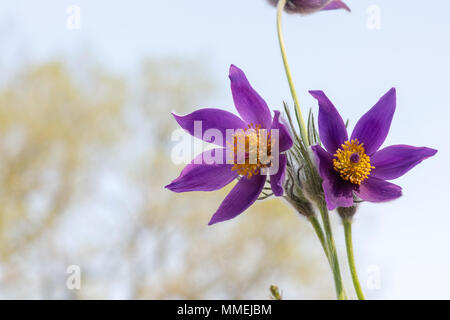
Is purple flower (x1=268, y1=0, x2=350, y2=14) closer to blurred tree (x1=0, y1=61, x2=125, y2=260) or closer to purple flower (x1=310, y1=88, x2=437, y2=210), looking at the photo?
purple flower (x1=310, y1=88, x2=437, y2=210)

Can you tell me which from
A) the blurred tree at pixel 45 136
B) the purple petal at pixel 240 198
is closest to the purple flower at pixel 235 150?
the purple petal at pixel 240 198

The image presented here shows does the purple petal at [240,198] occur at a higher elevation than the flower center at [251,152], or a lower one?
lower

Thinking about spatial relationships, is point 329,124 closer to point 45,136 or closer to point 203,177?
point 203,177

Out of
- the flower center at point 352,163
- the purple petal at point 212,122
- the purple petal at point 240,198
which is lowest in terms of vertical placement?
the purple petal at point 240,198

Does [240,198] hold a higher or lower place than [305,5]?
lower

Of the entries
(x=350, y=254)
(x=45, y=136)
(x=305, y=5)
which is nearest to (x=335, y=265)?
(x=350, y=254)

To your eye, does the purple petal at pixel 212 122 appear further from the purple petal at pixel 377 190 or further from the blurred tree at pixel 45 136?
the blurred tree at pixel 45 136

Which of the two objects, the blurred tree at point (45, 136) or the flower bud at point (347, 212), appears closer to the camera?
the flower bud at point (347, 212)

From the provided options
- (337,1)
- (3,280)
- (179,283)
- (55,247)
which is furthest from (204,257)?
(337,1)

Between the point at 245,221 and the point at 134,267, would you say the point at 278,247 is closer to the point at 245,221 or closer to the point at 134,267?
the point at 245,221
